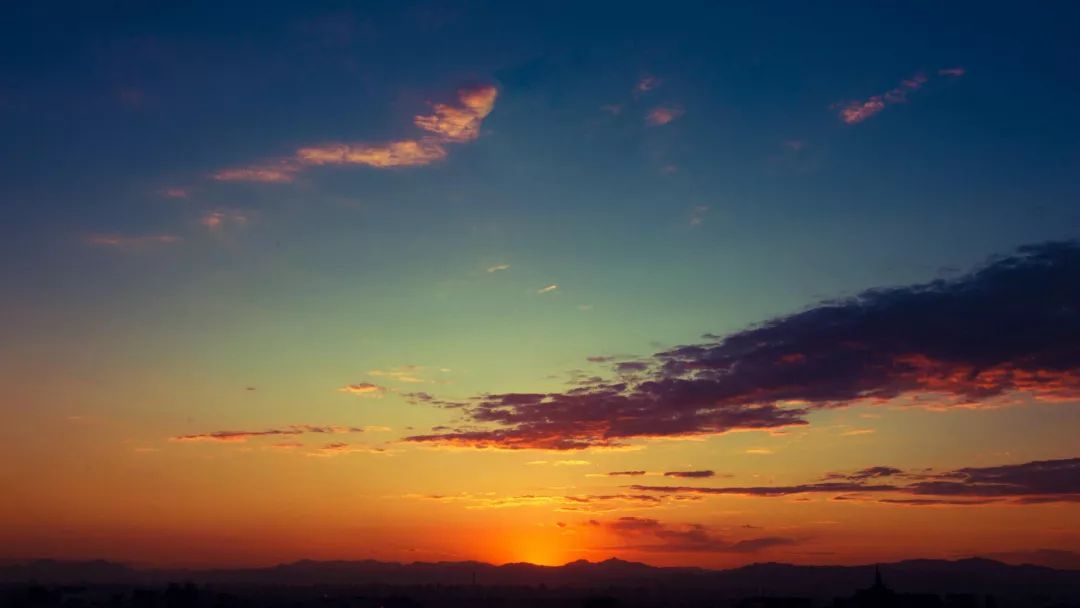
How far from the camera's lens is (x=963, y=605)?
650ft

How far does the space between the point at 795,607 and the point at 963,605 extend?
3549cm

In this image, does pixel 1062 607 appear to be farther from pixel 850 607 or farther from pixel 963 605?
pixel 850 607

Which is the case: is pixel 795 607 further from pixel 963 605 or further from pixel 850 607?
pixel 963 605

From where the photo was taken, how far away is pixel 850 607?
625ft

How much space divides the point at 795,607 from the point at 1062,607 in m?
54.3

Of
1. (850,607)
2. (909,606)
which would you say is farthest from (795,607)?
(909,606)

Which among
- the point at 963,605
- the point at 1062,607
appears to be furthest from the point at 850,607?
the point at 1062,607

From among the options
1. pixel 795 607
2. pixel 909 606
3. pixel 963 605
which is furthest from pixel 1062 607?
pixel 795 607

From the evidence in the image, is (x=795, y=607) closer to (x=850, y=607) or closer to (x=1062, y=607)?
(x=850, y=607)

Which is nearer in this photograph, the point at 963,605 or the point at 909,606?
the point at 909,606

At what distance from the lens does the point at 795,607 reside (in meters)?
199

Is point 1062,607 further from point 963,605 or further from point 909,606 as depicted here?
point 909,606

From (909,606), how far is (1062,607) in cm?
3794

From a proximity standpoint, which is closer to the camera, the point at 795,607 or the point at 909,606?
the point at 909,606
